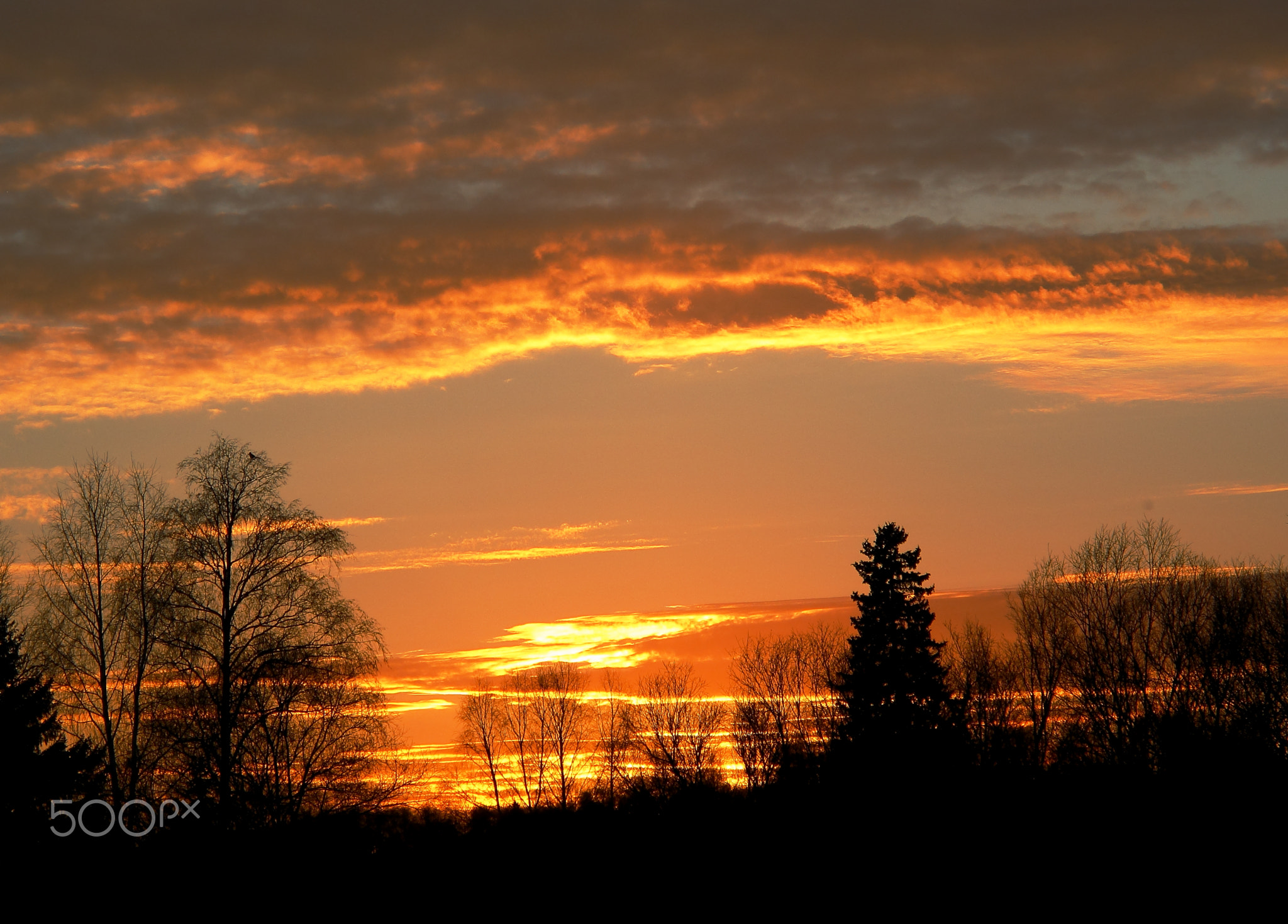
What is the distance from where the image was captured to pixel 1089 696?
6525cm

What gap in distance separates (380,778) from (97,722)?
17.3 meters

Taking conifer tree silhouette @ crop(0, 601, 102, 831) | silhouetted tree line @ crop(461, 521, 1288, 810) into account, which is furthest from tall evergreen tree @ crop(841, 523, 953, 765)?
conifer tree silhouette @ crop(0, 601, 102, 831)

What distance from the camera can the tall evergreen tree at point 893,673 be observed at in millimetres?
53500

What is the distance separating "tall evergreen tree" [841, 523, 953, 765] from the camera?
53500 millimetres

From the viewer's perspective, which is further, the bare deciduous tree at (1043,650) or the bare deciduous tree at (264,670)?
the bare deciduous tree at (1043,650)

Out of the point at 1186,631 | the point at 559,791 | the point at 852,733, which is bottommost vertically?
the point at 559,791

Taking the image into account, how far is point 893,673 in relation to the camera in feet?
178

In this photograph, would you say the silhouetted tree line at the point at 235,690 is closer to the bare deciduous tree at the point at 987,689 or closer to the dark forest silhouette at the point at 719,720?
the dark forest silhouette at the point at 719,720

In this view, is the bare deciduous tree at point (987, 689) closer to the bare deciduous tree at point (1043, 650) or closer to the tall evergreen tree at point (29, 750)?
the bare deciduous tree at point (1043, 650)

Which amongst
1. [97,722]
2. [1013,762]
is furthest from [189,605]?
[1013,762]

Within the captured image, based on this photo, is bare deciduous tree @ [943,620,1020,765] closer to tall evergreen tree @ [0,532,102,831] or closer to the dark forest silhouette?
the dark forest silhouette

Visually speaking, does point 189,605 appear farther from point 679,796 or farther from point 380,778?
point 679,796

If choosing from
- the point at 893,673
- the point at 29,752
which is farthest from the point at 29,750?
the point at 893,673

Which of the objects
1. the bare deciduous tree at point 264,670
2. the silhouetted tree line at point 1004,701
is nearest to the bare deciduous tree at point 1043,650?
the silhouetted tree line at point 1004,701
